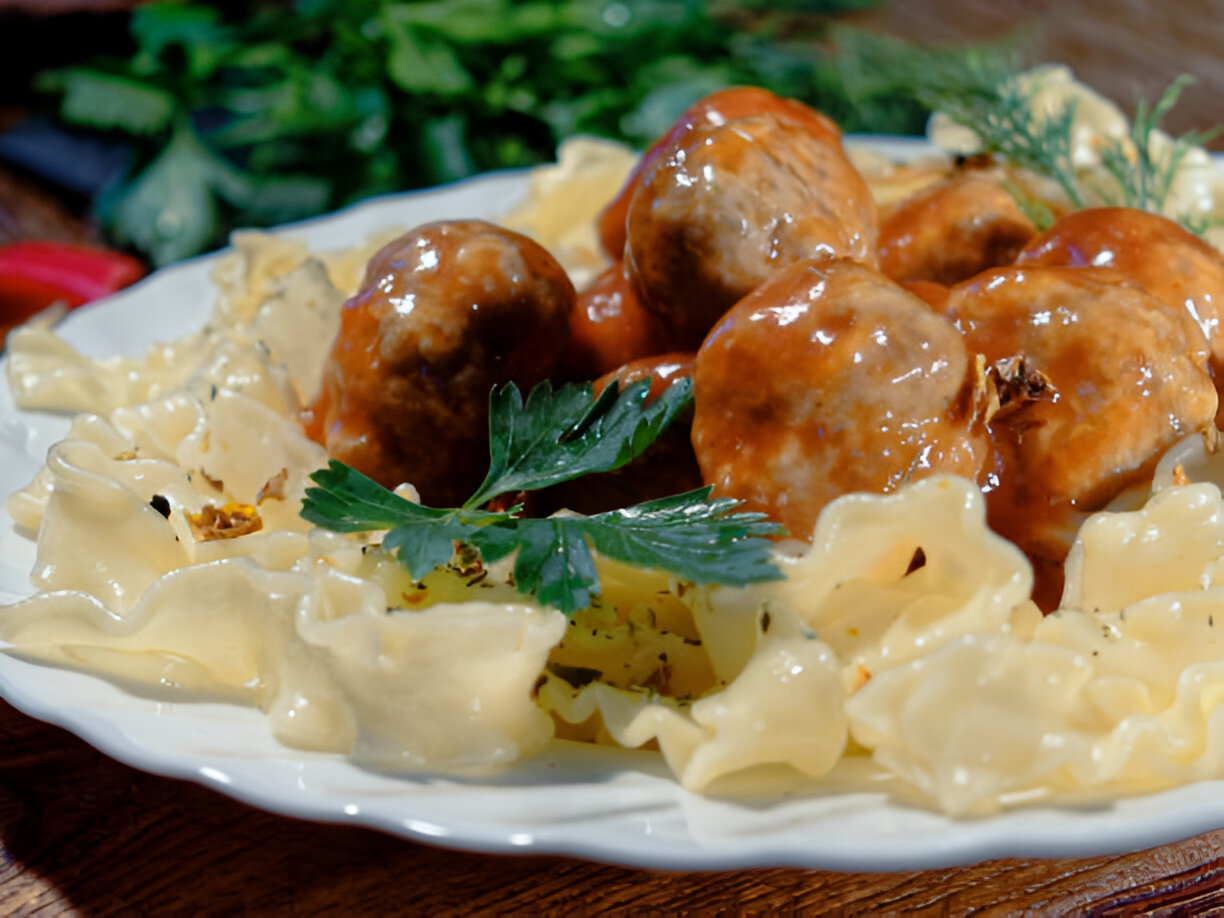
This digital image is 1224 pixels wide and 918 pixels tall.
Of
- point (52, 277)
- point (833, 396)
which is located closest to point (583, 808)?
point (833, 396)

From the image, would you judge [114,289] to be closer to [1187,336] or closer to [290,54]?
[290,54]

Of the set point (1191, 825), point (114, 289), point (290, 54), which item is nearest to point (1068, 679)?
point (1191, 825)

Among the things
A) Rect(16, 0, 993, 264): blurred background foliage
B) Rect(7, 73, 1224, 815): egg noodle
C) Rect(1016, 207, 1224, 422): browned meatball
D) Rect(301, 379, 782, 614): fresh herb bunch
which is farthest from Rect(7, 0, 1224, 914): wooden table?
Rect(16, 0, 993, 264): blurred background foliage

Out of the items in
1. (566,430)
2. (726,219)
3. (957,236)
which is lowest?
(566,430)

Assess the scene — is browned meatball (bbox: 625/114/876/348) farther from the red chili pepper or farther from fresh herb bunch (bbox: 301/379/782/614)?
the red chili pepper

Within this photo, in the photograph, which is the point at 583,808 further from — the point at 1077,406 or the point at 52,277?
the point at 52,277

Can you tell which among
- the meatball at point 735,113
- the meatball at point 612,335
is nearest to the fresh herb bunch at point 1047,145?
the meatball at point 735,113
